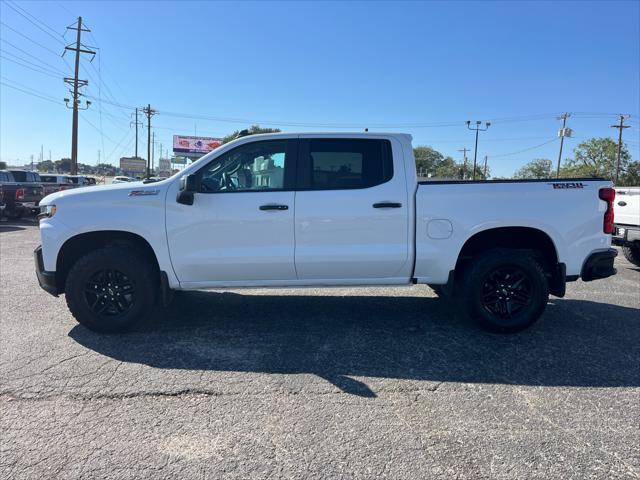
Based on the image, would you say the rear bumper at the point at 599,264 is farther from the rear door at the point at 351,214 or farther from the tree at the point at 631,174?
the tree at the point at 631,174

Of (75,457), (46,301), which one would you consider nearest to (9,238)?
(46,301)

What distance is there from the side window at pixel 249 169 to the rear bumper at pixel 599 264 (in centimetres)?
321

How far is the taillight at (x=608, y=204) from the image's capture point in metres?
4.63

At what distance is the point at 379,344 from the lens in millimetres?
4457

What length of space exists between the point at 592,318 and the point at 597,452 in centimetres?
308

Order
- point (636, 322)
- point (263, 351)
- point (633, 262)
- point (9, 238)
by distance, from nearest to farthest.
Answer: point (263, 351) < point (636, 322) < point (633, 262) < point (9, 238)

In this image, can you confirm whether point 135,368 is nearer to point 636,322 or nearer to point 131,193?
point 131,193

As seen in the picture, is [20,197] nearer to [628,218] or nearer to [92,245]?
[92,245]

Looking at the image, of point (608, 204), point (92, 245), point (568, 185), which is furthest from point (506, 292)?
point (92, 245)

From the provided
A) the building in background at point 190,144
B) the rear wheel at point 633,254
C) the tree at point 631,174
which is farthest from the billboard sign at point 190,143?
the tree at point 631,174

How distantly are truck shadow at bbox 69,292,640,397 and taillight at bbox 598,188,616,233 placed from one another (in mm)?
1146

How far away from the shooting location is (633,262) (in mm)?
8961

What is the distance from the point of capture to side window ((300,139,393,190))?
184 inches

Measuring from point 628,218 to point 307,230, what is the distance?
21.3 ft
